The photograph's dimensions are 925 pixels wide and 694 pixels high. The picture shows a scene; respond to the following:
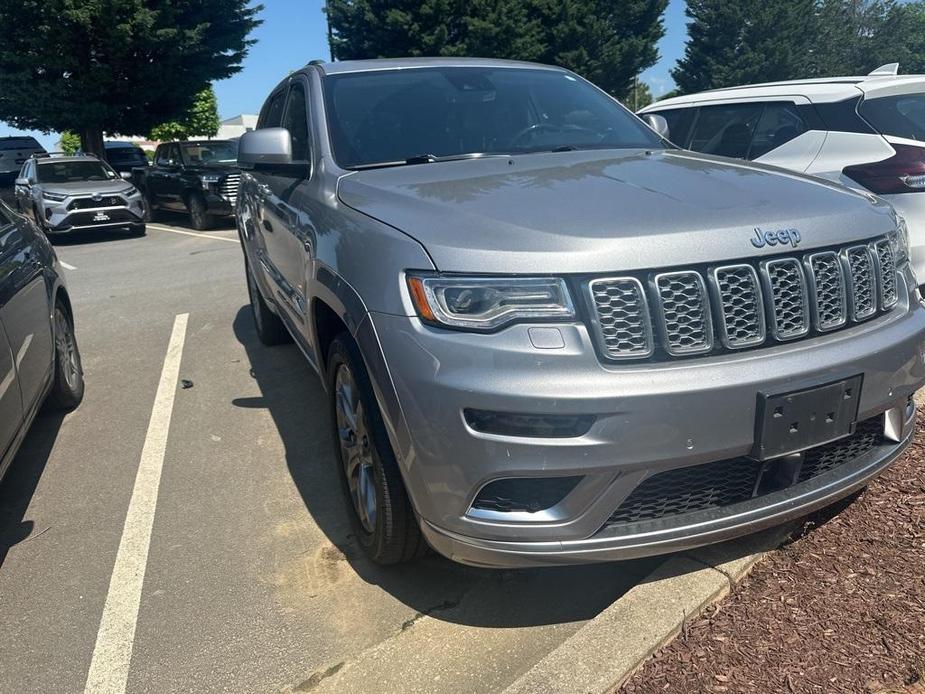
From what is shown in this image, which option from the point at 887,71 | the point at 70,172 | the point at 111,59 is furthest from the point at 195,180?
the point at 887,71

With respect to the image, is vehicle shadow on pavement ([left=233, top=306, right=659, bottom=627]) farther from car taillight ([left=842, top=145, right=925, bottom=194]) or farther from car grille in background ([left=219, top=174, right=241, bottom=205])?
car grille in background ([left=219, top=174, right=241, bottom=205])

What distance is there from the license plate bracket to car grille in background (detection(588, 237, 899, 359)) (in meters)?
0.17

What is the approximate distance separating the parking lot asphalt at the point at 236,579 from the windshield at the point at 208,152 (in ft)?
36.5

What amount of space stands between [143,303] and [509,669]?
689 cm

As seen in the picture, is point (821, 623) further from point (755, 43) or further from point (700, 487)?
point (755, 43)

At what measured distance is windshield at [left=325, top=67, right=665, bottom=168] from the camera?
3.52 m

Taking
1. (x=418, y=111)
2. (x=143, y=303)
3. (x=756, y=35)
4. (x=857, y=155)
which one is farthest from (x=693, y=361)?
(x=756, y=35)

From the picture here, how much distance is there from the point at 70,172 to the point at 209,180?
112 inches

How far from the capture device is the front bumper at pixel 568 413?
211 cm

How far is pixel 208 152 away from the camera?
15.5 m

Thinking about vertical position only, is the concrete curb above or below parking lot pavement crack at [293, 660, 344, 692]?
Answer: above

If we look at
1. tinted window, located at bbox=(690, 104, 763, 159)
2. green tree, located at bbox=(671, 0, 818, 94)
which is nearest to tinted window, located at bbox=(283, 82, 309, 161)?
tinted window, located at bbox=(690, 104, 763, 159)

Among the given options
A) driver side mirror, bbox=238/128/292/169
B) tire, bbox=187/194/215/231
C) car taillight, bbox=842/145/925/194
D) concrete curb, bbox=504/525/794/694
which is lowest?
tire, bbox=187/194/215/231

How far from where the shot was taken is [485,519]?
2.25 metres
